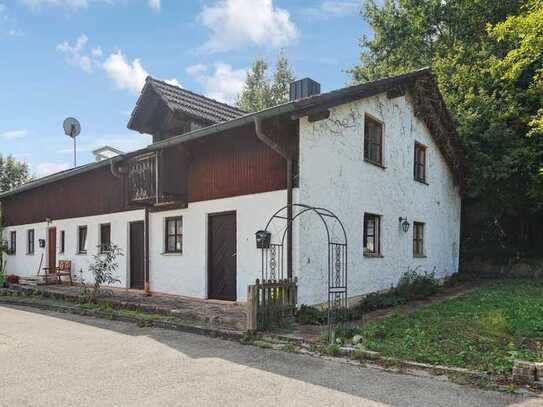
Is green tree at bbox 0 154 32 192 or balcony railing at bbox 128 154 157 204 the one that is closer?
balcony railing at bbox 128 154 157 204

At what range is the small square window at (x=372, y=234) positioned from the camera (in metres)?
11.2

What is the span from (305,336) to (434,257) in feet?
30.7

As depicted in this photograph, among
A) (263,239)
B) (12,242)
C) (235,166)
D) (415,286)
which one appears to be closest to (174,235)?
(235,166)

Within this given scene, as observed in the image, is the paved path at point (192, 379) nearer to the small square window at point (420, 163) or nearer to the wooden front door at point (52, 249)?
the small square window at point (420, 163)

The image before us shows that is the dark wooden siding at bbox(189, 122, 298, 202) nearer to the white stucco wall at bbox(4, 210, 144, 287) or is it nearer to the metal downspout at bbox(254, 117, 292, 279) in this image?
the metal downspout at bbox(254, 117, 292, 279)

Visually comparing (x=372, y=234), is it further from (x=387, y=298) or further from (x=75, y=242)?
(x=75, y=242)

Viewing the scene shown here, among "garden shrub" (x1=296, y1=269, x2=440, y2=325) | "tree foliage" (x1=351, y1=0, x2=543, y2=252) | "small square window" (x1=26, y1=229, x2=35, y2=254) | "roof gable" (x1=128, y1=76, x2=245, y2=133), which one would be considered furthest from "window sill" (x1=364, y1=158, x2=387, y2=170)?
"small square window" (x1=26, y1=229, x2=35, y2=254)

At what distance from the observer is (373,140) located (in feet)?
38.3

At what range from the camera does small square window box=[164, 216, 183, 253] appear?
38.9 ft

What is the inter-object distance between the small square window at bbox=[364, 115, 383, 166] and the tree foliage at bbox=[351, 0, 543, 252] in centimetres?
517

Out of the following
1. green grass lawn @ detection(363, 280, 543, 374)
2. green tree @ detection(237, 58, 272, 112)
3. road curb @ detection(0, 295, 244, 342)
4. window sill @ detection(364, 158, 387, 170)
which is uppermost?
green tree @ detection(237, 58, 272, 112)

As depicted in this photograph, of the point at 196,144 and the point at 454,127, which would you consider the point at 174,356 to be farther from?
the point at 454,127

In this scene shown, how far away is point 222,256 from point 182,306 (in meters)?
1.58

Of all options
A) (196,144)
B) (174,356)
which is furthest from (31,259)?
(174,356)
